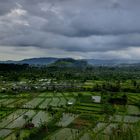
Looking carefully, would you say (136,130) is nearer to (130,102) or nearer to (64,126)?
(64,126)

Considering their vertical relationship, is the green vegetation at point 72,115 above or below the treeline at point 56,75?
below

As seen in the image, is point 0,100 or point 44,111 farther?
point 0,100

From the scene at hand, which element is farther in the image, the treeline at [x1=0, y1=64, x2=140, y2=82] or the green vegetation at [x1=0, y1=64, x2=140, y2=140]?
the treeline at [x1=0, y1=64, x2=140, y2=82]

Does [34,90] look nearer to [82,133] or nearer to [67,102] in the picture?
[67,102]

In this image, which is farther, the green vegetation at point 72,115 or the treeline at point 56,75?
the treeline at point 56,75

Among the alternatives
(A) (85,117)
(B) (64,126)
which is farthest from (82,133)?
(A) (85,117)

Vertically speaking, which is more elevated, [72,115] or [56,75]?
[56,75]

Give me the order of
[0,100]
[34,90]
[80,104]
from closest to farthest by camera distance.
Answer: [80,104] → [0,100] → [34,90]

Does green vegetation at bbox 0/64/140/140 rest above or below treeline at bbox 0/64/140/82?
below

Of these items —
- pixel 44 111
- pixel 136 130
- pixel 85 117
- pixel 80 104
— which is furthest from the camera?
pixel 80 104

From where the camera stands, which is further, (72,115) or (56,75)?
(56,75)
